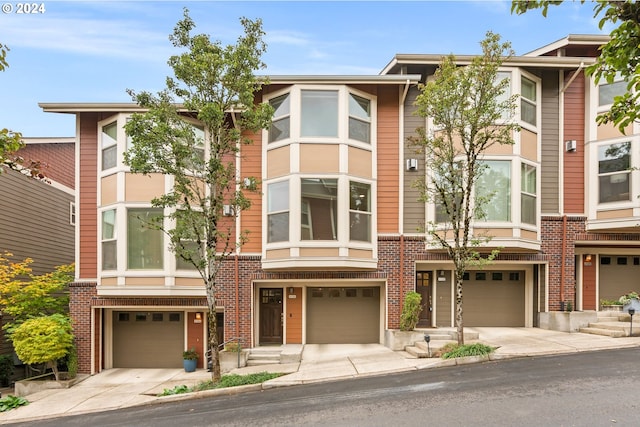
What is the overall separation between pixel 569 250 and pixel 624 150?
3524 millimetres

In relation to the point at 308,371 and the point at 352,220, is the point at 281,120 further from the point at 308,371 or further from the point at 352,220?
the point at 308,371

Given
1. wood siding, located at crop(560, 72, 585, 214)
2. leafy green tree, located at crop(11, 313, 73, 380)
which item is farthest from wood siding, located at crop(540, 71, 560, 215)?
leafy green tree, located at crop(11, 313, 73, 380)

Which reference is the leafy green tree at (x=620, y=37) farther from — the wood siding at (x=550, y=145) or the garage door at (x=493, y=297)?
the garage door at (x=493, y=297)

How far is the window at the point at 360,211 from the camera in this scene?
42.1 feet

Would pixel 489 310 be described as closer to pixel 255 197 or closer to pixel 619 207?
pixel 619 207

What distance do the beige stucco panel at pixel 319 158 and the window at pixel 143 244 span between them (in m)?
4.84

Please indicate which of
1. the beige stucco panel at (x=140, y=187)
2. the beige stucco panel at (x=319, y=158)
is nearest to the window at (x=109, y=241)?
the beige stucco panel at (x=140, y=187)

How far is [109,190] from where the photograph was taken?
43.3ft

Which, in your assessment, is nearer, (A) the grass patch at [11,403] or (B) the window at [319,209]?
(A) the grass patch at [11,403]

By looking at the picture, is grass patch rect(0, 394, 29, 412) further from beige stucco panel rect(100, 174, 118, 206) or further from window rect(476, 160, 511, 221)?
window rect(476, 160, 511, 221)

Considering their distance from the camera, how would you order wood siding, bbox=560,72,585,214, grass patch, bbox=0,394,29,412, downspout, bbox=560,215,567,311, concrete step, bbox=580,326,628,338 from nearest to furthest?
grass patch, bbox=0,394,29,412
concrete step, bbox=580,326,628,338
downspout, bbox=560,215,567,311
wood siding, bbox=560,72,585,214

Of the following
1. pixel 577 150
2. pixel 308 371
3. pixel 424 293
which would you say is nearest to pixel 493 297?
pixel 424 293

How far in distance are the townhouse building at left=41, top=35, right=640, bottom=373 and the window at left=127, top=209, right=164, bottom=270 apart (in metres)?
0.04

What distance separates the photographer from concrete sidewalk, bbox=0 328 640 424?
31.6 feet
